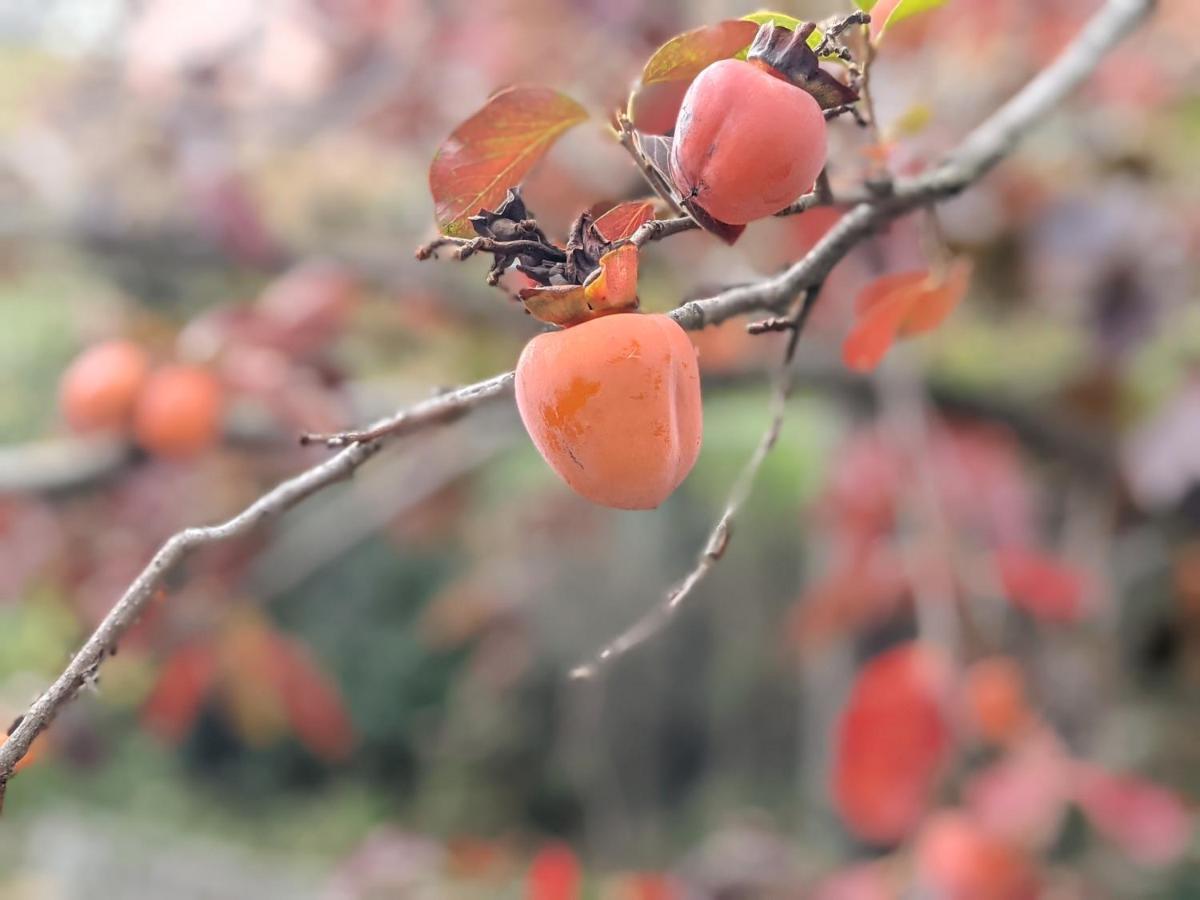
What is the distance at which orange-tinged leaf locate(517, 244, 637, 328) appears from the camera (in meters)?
0.21

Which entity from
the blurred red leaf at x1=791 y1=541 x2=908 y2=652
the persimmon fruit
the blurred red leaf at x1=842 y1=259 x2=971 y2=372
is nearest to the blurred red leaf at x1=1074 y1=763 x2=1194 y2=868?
the persimmon fruit

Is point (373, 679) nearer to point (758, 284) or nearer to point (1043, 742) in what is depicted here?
point (1043, 742)

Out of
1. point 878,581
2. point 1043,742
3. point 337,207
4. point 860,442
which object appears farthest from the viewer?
point 337,207

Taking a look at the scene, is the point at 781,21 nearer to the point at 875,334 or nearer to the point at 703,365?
the point at 875,334

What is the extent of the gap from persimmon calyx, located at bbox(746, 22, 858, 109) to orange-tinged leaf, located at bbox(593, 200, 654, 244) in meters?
0.04

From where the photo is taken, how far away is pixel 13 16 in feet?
5.29

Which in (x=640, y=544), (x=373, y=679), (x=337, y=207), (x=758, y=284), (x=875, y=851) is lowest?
(x=373, y=679)

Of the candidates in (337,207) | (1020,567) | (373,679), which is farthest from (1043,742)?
(373,679)

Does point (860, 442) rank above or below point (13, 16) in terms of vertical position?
below

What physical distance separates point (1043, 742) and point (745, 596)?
1597mm

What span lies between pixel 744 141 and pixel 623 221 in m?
0.03

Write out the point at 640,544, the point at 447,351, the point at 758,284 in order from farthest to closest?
the point at 640,544
the point at 447,351
the point at 758,284

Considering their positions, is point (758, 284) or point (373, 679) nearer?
point (758, 284)

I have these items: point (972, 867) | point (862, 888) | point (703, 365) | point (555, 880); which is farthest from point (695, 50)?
point (862, 888)
